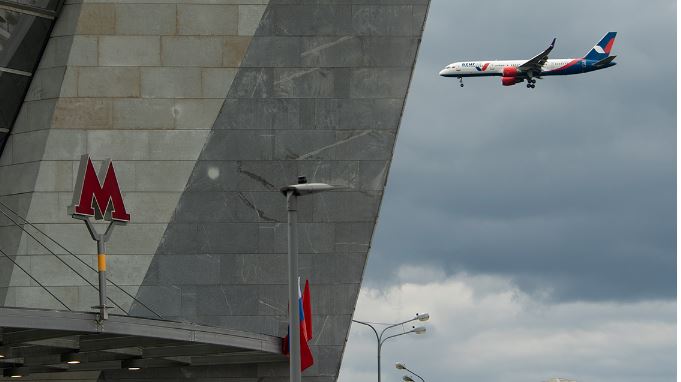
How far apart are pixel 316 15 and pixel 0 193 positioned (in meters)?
12.9

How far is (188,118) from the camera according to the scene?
163 ft

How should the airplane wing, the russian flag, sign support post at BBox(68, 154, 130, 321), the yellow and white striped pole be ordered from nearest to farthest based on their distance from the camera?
the yellow and white striped pole < sign support post at BBox(68, 154, 130, 321) < the russian flag < the airplane wing

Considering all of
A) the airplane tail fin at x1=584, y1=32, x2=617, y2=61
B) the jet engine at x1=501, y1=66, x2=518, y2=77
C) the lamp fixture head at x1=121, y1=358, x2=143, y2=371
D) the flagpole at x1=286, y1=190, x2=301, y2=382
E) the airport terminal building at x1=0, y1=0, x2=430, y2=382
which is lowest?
the flagpole at x1=286, y1=190, x2=301, y2=382

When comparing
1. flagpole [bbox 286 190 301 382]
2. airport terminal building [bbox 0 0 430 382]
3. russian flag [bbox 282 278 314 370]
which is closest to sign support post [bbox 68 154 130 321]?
flagpole [bbox 286 190 301 382]

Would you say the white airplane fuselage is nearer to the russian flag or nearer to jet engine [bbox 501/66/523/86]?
jet engine [bbox 501/66/523/86]

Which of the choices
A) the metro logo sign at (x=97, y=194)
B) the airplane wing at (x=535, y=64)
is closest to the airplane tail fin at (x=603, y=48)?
the airplane wing at (x=535, y=64)

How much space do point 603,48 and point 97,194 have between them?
372 ft

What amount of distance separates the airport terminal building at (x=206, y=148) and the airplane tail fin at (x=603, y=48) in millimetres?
92910

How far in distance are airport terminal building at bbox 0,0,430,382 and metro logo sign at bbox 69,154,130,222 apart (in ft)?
41.1

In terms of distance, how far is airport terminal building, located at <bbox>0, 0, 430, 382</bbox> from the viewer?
161 feet

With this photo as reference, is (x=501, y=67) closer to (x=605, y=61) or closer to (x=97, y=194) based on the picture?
(x=605, y=61)

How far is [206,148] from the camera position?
163ft

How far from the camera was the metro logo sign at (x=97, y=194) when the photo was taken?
3562cm

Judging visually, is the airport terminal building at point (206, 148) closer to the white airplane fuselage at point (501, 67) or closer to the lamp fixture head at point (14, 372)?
the lamp fixture head at point (14, 372)
